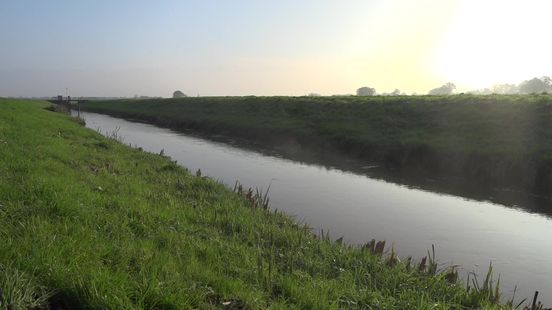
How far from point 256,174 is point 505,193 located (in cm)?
1155

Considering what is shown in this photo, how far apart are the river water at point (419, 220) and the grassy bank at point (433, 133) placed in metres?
5.31

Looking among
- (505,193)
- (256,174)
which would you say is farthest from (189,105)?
(505,193)

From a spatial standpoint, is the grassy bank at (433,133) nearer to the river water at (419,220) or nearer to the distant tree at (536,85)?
the river water at (419,220)

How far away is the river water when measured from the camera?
459 inches

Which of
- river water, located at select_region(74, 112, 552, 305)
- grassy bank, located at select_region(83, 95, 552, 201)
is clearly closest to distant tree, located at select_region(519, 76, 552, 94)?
grassy bank, located at select_region(83, 95, 552, 201)

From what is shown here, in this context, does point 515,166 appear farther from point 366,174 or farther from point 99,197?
point 99,197

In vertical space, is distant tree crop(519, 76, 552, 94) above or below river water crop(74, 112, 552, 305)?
above

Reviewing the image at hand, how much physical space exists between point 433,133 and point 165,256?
27.3m

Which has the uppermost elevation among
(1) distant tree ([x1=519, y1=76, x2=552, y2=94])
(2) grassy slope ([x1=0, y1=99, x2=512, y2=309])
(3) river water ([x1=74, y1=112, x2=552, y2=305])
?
(1) distant tree ([x1=519, y1=76, x2=552, y2=94])

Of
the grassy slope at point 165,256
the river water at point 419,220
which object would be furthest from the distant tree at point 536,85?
the grassy slope at point 165,256

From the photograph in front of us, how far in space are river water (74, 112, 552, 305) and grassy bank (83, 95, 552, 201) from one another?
531cm

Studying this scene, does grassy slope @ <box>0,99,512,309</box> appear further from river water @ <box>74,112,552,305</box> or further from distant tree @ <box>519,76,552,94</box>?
distant tree @ <box>519,76,552,94</box>

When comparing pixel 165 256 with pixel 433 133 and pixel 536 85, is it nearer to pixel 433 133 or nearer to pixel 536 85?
pixel 433 133

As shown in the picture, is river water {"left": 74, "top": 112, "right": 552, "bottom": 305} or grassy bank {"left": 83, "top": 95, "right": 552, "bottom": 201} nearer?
river water {"left": 74, "top": 112, "right": 552, "bottom": 305}
